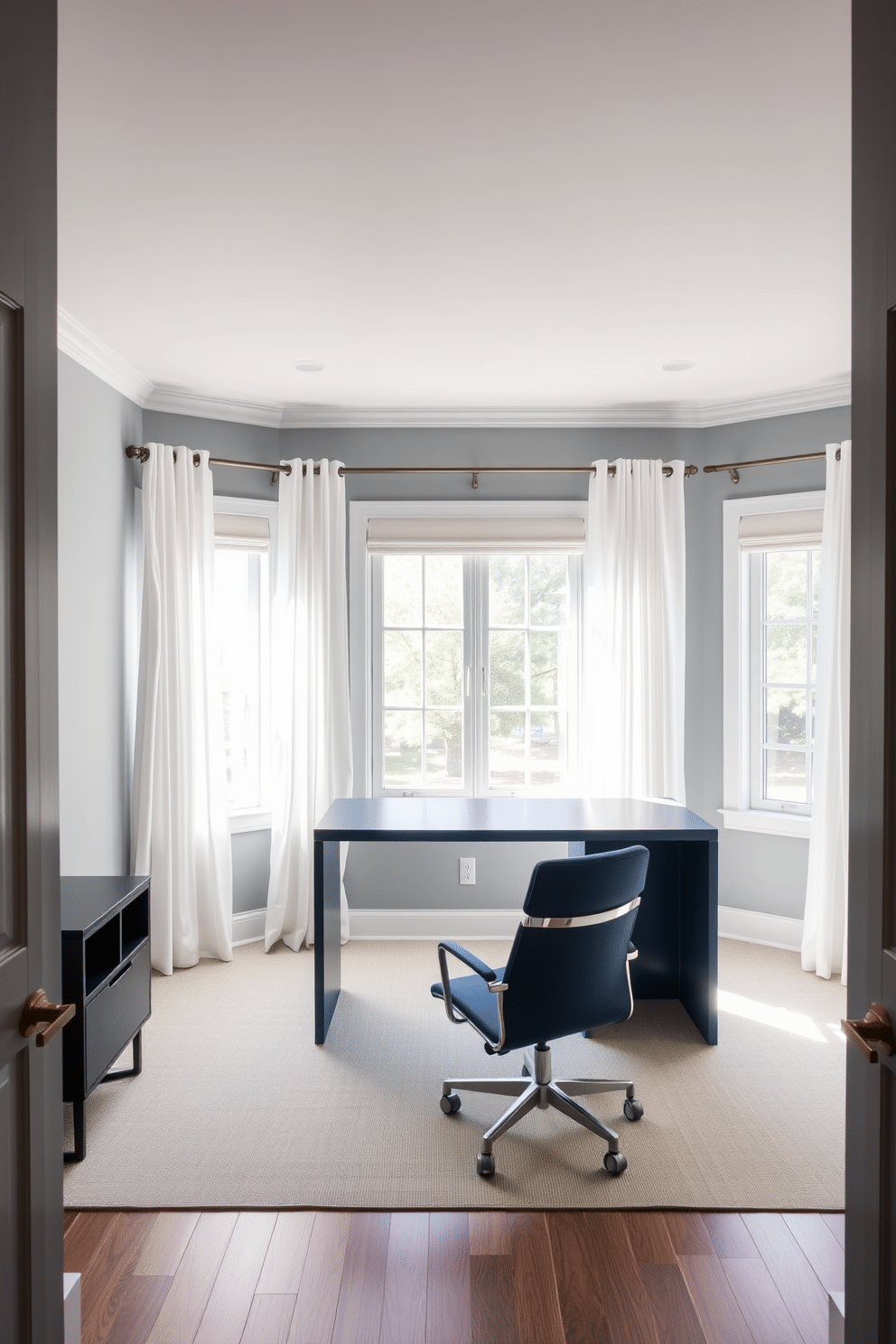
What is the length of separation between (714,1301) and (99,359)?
3.76 metres

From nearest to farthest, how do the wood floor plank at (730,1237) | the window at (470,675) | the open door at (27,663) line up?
the open door at (27,663) < the wood floor plank at (730,1237) < the window at (470,675)

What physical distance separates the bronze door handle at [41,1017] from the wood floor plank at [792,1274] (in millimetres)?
1717

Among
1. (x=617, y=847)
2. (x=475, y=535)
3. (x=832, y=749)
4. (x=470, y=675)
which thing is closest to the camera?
(x=617, y=847)

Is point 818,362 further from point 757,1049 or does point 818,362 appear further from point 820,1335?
point 820,1335

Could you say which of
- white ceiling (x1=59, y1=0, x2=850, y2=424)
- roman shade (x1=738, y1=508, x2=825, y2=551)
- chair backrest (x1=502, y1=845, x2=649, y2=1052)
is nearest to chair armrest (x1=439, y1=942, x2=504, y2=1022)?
chair backrest (x1=502, y1=845, x2=649, y2=1052)

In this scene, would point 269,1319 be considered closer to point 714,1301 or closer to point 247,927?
point 714,1301

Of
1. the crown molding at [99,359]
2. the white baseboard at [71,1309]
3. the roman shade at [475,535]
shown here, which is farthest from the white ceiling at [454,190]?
the white baseboard at [71,1309]

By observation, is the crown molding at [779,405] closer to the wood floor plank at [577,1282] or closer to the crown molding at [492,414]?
the crown molding at [492,414]

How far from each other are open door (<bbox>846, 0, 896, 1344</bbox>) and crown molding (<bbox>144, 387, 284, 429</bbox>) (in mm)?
3517

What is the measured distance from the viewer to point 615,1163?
97.7 inches

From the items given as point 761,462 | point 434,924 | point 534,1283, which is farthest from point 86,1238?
point 761,462

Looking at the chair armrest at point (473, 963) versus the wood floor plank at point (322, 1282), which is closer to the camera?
the wood floor plank at point (322, 1282)

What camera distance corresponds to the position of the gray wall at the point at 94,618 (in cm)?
348

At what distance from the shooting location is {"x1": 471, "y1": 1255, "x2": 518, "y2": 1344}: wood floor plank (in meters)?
1.92
